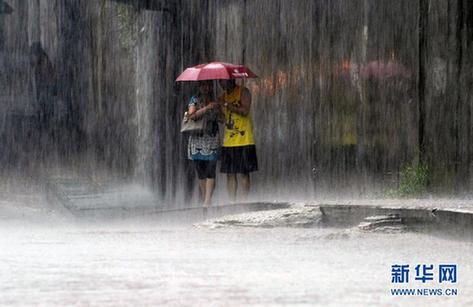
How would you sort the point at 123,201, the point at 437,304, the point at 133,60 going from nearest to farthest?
the point at 437,304 < the point at 123,201 < the point at 133,60

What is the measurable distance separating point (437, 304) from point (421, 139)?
6.40 m

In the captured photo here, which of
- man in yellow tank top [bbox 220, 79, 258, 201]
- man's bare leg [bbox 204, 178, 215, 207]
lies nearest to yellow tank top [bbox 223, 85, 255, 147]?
man in yellow tank top [bbox 220, 79, 258, 201]

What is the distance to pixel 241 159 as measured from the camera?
14430mm

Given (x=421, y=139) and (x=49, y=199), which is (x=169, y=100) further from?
(x=421, y=139)

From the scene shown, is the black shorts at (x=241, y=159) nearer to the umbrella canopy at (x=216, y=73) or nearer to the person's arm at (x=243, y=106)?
the person's arm at (x=243, y=106)

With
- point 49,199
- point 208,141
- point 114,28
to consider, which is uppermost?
point 114,28

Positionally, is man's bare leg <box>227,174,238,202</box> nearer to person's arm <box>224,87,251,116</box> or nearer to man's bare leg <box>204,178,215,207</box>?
man's bare leg <box>204,178,215,207</box>

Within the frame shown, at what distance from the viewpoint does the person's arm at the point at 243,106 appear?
46.9 ft

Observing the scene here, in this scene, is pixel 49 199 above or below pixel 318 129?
below

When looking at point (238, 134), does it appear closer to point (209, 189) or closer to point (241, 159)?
point (241, 159)

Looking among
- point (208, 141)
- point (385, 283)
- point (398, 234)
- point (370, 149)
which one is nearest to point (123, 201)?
point (208, 141)

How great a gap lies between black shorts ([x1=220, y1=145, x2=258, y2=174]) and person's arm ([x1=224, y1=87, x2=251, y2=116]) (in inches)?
18.0

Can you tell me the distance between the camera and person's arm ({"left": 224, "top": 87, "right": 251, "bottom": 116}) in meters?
14.3

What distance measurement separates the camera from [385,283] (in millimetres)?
7398
